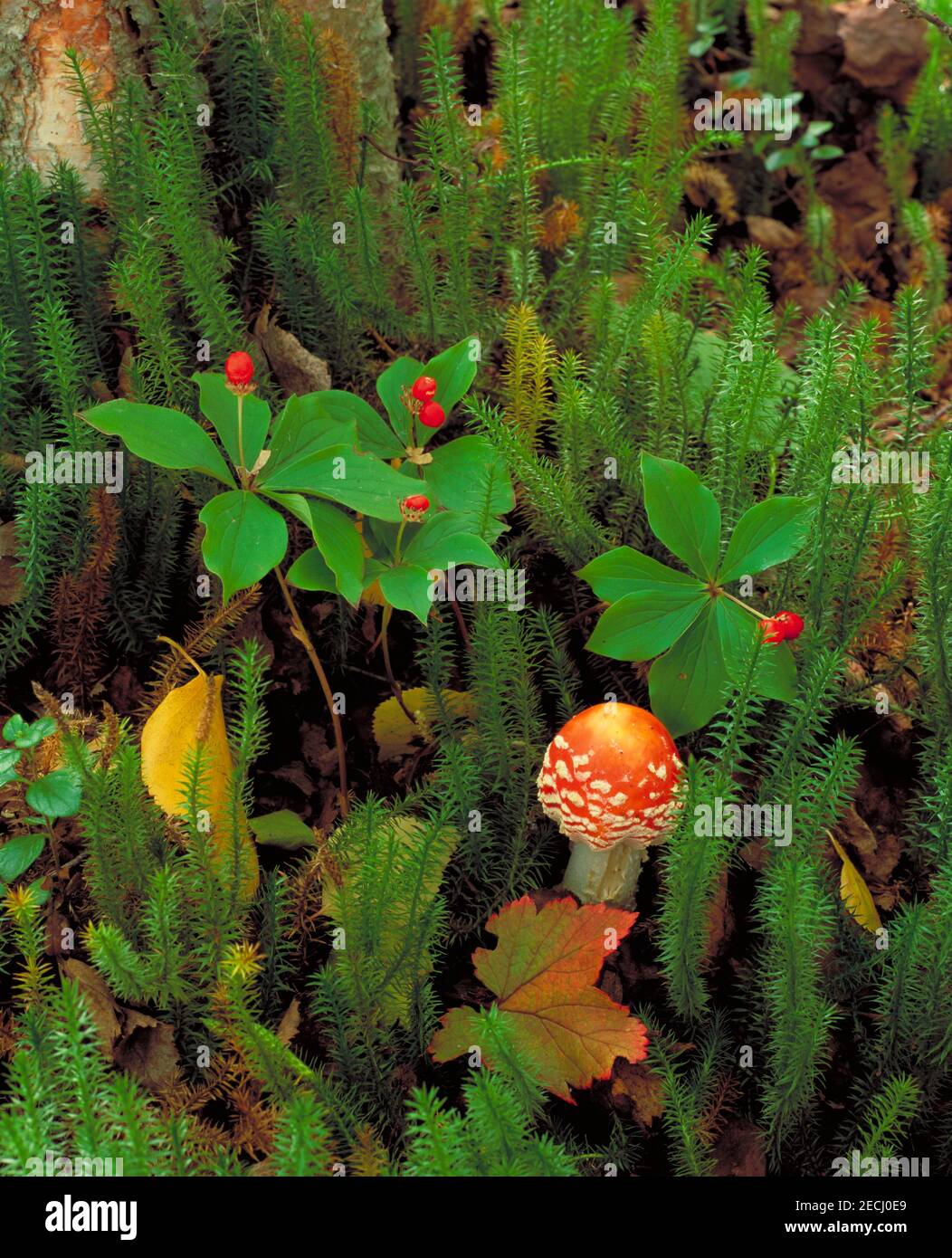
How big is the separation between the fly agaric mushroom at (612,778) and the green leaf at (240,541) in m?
0.62

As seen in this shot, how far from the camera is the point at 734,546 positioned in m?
2.24

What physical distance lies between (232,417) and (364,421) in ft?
0.97

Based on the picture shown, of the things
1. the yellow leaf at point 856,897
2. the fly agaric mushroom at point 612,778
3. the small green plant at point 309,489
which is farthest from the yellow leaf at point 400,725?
the yellow leaf at point 856,897

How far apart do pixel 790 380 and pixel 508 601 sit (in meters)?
1.02

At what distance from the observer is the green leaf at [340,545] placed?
6.75ft

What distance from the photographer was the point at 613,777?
1.98 meters

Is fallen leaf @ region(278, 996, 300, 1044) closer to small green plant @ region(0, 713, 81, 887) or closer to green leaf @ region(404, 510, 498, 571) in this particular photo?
small green plant @ region(0, 713, 81, 887)

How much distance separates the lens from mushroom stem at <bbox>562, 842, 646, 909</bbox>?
220cm

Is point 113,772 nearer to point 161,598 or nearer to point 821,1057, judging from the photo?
point 161,598

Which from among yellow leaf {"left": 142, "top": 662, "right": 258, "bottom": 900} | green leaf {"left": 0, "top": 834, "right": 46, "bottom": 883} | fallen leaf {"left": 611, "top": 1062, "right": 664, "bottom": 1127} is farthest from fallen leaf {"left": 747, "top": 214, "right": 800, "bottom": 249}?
green leaf {"left": 0, "top": 834, "right": 46, "bottom": 883}

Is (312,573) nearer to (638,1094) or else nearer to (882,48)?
Answer: (638,1094)

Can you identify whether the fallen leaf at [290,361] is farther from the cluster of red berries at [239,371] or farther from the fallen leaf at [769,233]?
the fallen leaf at [769,233]

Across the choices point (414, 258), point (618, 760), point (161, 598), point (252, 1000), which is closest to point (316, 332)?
point (414, 258)

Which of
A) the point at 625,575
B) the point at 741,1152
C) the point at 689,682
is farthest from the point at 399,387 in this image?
the point at 741,1152
